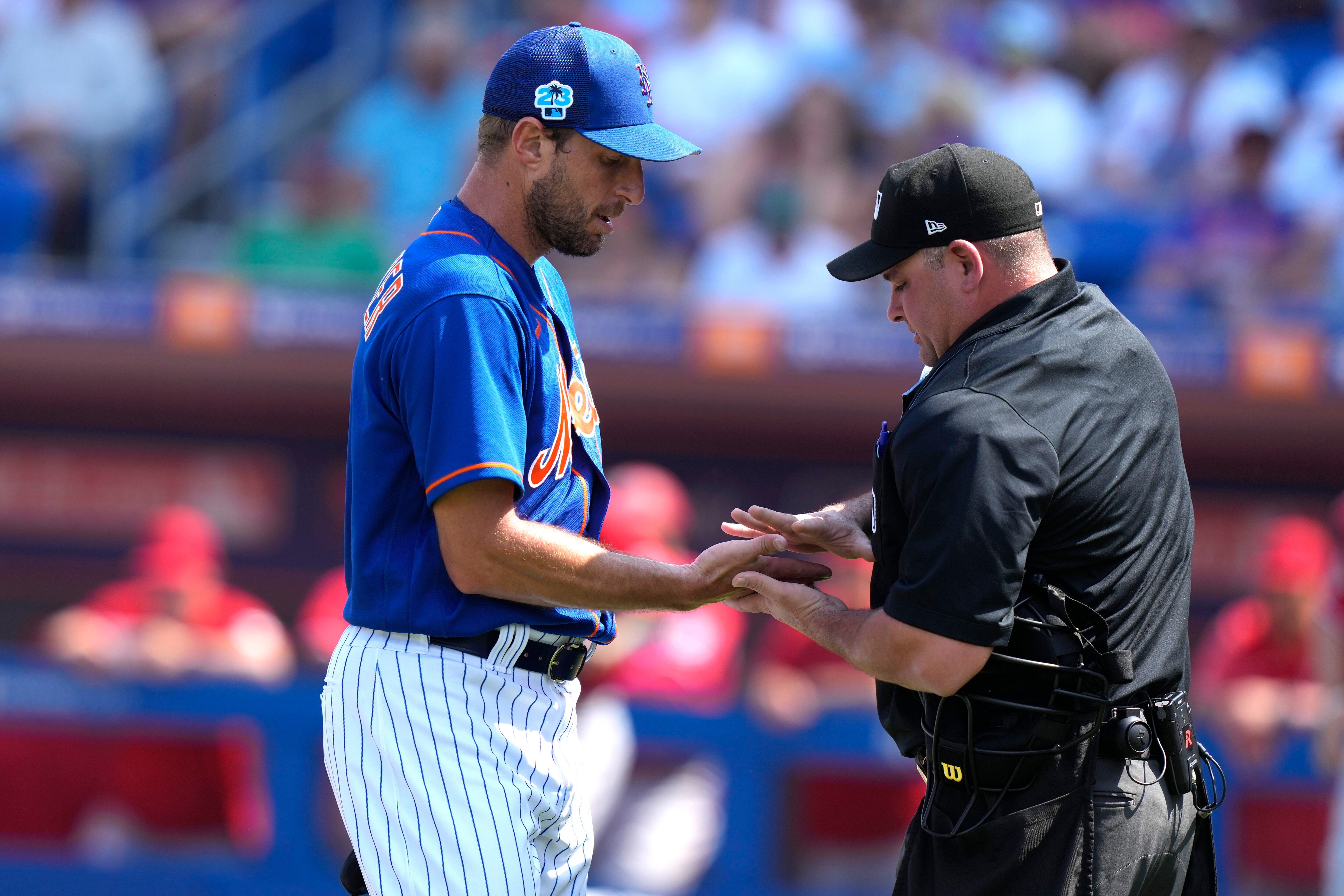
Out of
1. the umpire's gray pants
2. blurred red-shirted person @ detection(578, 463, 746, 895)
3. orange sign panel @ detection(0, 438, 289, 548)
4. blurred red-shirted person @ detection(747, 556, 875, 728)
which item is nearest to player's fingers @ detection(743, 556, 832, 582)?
the umpire's gray pants

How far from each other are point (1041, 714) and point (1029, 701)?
0.03 meters

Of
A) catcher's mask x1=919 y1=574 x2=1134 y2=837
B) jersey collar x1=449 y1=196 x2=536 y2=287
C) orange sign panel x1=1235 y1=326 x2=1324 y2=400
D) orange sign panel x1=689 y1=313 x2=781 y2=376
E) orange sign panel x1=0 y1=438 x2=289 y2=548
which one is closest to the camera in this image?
catcher's mask x1=919 y1=574 x2=1134 y2=837

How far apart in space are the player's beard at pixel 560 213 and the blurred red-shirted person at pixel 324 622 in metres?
3.53

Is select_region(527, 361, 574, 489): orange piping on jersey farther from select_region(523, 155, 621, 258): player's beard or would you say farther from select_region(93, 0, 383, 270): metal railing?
select_region(93, 0, 383, 270): metal railing

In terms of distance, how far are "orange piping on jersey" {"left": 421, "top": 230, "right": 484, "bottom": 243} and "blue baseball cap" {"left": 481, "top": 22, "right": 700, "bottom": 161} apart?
0.22 metres

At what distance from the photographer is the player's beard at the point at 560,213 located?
8.51 ft

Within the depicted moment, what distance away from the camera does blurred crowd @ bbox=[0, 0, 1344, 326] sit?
23.3 ft

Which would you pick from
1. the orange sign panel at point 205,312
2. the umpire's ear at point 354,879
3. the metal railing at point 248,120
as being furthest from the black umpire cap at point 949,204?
the metal railing at point 248,120

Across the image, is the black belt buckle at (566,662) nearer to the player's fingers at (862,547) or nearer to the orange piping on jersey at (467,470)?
the orange piping on jersey at (467,470)

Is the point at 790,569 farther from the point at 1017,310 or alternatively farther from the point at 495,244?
the point at 495,244

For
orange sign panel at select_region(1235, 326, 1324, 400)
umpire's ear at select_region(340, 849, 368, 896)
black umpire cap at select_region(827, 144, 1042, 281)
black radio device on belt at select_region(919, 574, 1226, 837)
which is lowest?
umpire's ear at select_region(340, 849, 368, 896)

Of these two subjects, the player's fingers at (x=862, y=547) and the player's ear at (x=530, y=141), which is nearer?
Answer: the player's ear at (x=530, y=141)

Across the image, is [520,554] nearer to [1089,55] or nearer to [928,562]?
[928,562]

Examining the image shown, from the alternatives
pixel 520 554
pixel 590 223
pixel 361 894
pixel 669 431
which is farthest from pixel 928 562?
pixel 669 431
